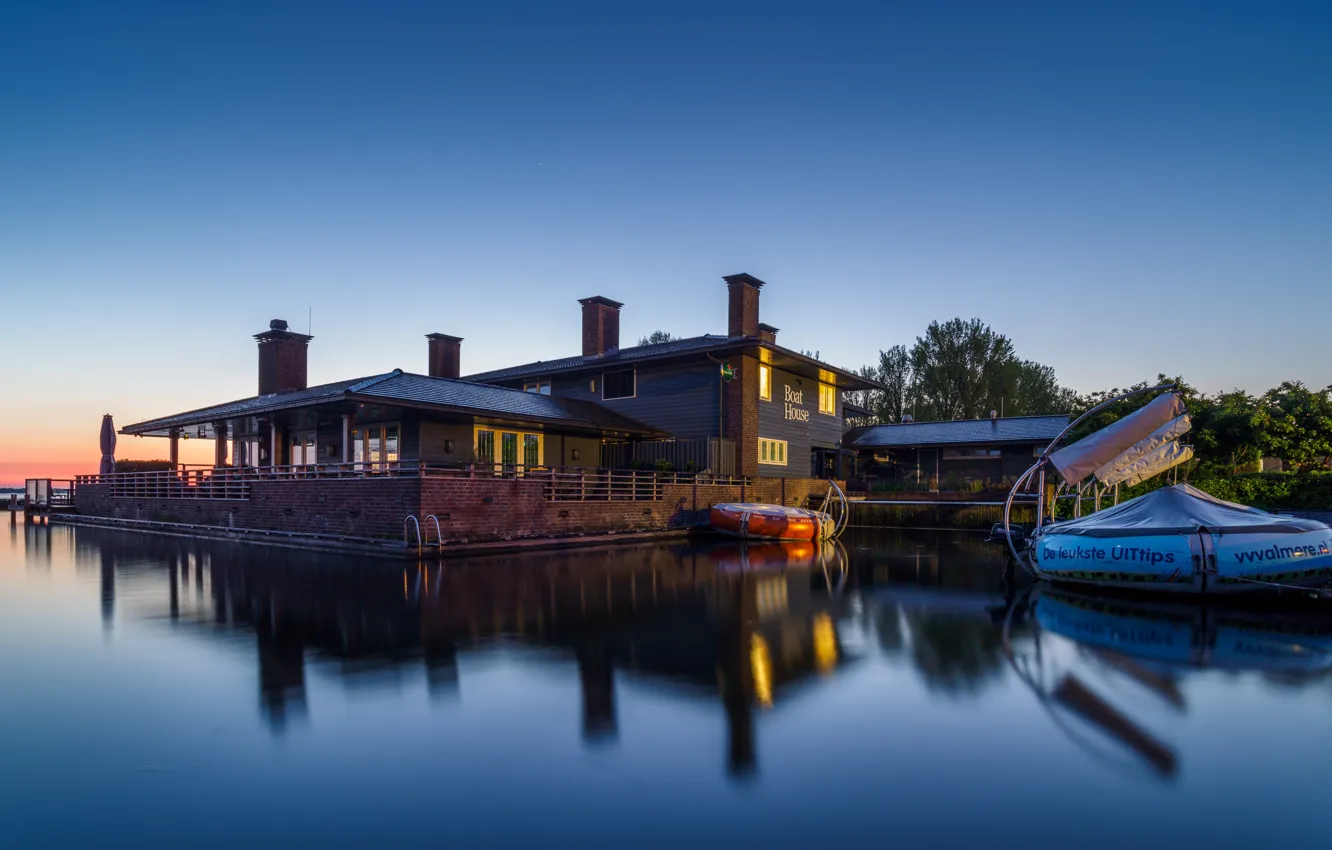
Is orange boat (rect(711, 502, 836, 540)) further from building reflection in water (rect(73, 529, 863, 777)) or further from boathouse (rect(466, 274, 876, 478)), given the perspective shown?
building reflection in water (rect(73, 529, 863, 777))

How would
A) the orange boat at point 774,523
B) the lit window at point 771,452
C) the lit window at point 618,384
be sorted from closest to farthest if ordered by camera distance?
the orange boat at point 774,523 → the lit window at point 771,452 → the lit window at point 618,384

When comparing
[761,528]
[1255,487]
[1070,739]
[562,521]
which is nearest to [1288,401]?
[1255,487]

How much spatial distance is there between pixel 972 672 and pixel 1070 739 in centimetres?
166

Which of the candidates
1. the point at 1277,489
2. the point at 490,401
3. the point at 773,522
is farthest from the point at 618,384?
the point at 1277,489

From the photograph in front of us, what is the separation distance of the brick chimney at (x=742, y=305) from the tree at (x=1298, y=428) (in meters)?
14.8

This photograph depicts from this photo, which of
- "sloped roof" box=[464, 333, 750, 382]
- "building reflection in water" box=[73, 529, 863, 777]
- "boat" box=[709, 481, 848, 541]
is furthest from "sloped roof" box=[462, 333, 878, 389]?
"building reflection in water" box=[73, 529, 863, 777]

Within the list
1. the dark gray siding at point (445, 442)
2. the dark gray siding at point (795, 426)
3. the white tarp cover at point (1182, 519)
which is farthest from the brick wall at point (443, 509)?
the white tarp cover at point (1182, 519)

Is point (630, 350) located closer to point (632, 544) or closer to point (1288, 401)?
point (632, 544)

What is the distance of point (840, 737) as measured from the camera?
187 inches

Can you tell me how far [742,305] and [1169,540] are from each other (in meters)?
16.9

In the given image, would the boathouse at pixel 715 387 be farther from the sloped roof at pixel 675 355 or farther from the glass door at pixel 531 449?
the glass door at pixel 531 449

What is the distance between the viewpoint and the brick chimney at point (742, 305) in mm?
25547

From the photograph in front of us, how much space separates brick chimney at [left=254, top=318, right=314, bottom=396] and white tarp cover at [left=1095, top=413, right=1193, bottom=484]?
2482 cm

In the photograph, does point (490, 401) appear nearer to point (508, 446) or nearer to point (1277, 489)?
point (508, 446)
